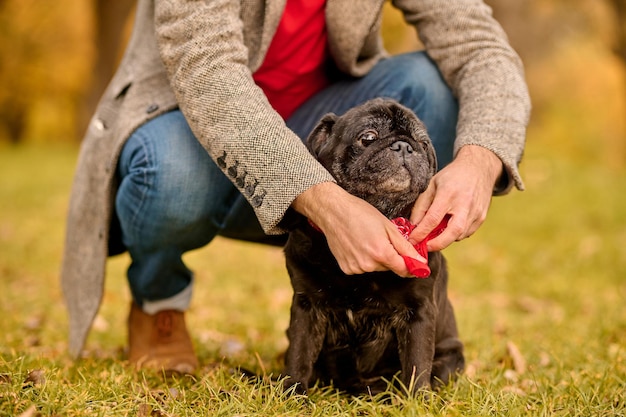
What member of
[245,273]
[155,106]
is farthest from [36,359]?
[245,273]

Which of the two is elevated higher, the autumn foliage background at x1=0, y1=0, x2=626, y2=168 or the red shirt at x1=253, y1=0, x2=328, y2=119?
the red shirt at x1=253, y1=0, x2=328, y2=119

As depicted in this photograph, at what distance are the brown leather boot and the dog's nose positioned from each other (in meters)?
1.30

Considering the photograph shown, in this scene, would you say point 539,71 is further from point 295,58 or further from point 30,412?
point 30,412

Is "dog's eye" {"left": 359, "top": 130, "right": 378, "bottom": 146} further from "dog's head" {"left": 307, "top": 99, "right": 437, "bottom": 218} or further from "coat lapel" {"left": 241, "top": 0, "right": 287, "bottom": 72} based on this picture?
"coat lapel" {"left": 241, "top": 0, "right": 287, "bottom": 72}

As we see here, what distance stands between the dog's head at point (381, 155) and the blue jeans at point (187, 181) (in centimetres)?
54

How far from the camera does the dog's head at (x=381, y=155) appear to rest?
2.18m

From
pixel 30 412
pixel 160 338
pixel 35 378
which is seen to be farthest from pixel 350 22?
pixel 30 412

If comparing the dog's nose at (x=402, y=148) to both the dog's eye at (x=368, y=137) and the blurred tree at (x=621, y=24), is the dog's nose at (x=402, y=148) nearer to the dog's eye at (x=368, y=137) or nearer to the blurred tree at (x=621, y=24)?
the dog's eye at (x=368, y=137)

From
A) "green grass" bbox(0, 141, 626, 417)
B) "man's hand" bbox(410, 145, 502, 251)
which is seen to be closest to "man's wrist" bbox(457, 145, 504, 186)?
"man's hand" bbox(410, 145, 502, 251)

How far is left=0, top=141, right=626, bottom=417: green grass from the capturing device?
82.5 inches

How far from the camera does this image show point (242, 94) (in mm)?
2250

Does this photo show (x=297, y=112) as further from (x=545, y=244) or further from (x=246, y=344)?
(x=545, y=244)

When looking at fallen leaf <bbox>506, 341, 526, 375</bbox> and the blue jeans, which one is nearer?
the blue jeans

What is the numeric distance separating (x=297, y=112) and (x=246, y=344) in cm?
116
